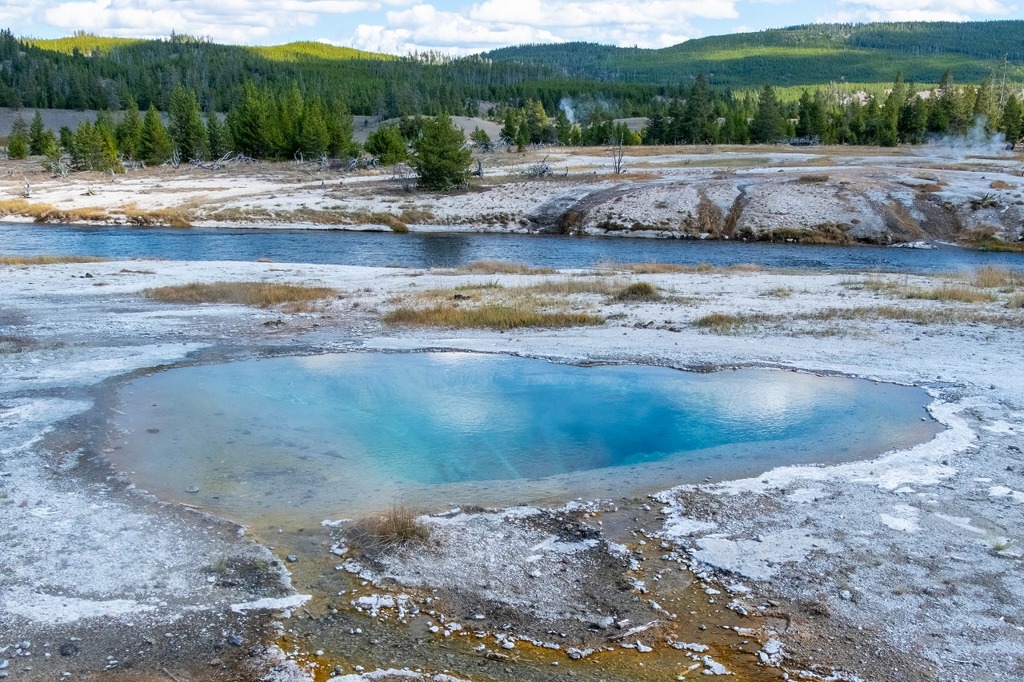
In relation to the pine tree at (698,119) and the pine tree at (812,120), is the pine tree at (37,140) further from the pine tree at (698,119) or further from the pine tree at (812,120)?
the pine tree at (812,120)

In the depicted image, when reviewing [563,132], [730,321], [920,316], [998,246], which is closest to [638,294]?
[730,321]

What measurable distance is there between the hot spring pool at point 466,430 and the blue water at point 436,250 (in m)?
22.7

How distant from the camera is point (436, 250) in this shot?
138ft

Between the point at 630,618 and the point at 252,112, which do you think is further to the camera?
the point at 252,112

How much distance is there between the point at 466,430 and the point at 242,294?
41.8 feet

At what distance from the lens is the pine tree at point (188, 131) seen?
88.2m

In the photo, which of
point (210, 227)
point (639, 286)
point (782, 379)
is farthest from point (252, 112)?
point (782, 379)

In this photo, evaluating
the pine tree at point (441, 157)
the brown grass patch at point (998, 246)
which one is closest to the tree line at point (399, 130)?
the pine tree at point (441, 157)

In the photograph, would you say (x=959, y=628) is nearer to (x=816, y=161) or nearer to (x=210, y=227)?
(x=210, y=227)

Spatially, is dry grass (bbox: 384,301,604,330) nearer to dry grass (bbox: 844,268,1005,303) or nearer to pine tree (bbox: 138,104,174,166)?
dry grass (bbox: 844,268,1005,303)

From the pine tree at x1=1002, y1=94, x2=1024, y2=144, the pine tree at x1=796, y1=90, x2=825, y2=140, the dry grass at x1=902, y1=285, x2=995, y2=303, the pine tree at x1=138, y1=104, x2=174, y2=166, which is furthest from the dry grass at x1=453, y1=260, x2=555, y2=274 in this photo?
the pine tree at x1=796, y1=90, x2=825, y2=140

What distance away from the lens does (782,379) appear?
13.5 m

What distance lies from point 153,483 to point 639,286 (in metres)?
14.3

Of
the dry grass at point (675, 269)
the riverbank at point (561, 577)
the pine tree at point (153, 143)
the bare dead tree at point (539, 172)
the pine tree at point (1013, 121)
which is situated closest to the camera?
the riverbank at point (561, 577)
